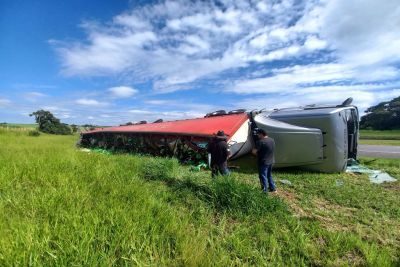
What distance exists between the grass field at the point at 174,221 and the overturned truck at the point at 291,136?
2.31 metres

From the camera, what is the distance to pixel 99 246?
3.62 metres

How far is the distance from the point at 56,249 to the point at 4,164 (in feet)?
12.0

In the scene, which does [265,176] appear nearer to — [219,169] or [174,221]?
[219,169]

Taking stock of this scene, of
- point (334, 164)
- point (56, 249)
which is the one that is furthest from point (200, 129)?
point (56, 249)

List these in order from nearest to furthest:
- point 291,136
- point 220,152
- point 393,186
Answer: point 220,152 < point 393,186 < point 291,136

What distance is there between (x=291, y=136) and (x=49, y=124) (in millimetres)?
50387

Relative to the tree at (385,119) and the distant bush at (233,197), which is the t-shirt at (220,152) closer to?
the distant bush at (233,197)

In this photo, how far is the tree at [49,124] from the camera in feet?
164

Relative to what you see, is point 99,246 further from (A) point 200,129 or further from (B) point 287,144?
(A) point 200,129

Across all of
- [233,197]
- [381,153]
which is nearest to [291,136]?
[233,197]

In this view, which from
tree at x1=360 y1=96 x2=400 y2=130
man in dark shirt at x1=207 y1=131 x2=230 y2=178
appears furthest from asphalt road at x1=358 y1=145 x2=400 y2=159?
tree at x1=360 y1=96 x2=400 y2=130

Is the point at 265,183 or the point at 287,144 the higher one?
the point at 287,144

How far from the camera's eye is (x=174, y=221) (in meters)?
4.53

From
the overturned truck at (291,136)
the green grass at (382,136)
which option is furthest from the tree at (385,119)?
the overturned truck at (291,136)
